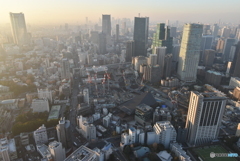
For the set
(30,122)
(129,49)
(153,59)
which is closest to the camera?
(30,122)

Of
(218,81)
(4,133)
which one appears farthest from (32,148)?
(218,81)

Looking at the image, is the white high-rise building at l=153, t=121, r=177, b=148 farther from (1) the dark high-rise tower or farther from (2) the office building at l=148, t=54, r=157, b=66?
(1) the dark high-rise tower

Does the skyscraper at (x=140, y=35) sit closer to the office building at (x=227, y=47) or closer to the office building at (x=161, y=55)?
the office building at (x=161, y=55)

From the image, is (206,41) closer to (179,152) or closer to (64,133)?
(179,152)

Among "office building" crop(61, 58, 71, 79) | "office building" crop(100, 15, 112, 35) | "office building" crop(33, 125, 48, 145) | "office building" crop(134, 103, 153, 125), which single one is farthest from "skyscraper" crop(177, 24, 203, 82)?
"office building" crop(100, 15, 112, 35)

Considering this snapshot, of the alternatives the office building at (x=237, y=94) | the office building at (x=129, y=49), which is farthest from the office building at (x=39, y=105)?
the office building at (x=129, y=49)

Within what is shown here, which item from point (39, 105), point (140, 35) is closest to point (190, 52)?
point (140, 35)
